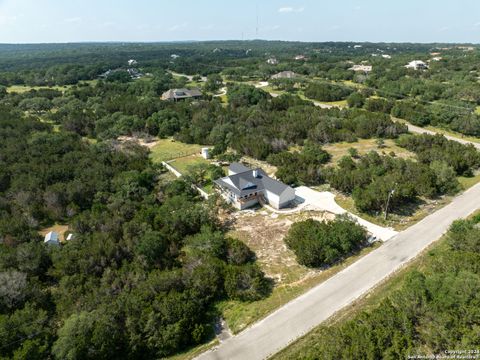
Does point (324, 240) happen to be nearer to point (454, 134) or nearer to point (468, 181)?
point (468, 181)

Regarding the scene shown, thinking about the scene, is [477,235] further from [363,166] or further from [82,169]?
[82,169]

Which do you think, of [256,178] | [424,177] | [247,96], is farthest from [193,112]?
[424,177]

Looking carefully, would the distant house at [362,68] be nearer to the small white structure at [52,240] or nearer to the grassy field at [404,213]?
the grassy field at [404,213]

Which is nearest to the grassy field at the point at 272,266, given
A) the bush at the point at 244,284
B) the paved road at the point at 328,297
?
the bush at the point at 244,284

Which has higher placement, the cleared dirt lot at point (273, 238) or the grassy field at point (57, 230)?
the cleared dirt lot at point (273, 238)

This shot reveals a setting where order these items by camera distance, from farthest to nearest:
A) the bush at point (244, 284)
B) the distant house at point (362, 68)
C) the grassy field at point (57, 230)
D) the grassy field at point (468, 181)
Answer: the distant house at point (362, 68)
the grassy field at point (468, 181)
the grassy field at point (57, 230)
the bush at point (244, 284)

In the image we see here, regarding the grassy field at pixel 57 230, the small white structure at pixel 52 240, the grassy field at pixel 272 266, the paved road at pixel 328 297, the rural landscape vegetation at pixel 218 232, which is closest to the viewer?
the rural landscape vegetation at pixel 218 232

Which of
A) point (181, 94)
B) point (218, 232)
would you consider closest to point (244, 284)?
point (218, 232)

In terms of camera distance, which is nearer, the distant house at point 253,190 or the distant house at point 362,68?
the distant house at point 253,190
